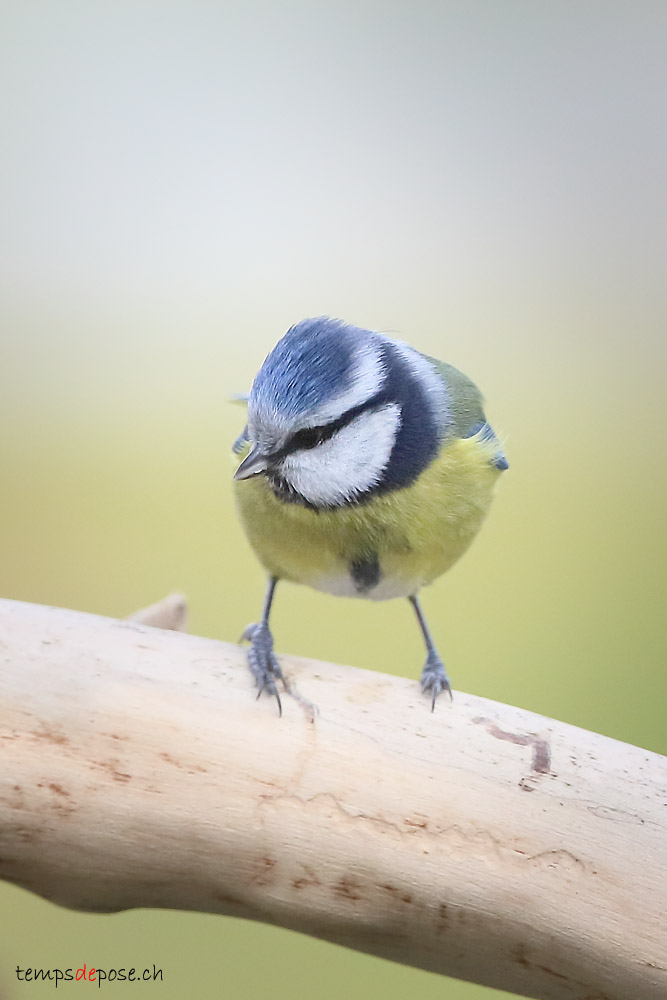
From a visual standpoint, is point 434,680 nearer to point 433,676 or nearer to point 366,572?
point 433,676

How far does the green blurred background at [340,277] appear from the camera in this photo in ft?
4.43

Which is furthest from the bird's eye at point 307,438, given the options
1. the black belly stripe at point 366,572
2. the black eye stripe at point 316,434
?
the black belly stripe at point 366,572

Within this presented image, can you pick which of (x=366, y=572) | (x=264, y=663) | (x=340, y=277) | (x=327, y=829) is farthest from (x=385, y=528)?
(x=340, y=277)

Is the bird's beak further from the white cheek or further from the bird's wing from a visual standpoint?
the bird's wing

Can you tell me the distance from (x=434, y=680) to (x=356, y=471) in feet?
0.71

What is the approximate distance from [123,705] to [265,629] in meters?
0.24

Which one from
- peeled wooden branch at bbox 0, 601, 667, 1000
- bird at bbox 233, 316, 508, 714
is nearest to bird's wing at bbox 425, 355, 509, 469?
bird at bbox 233, 316, 508, 714

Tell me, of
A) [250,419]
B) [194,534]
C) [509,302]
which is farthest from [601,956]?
[509,302]

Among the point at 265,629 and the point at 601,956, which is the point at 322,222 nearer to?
the point at 265,629

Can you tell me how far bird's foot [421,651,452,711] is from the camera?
79cm

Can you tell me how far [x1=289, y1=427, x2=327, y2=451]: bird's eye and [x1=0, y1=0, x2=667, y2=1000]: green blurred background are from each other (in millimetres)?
605

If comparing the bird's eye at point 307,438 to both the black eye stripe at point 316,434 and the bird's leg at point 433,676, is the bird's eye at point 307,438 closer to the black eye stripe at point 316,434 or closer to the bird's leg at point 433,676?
the black eye stripe at point 316,434

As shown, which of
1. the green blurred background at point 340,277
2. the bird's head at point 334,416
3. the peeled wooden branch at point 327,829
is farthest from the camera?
the green blurred background at point 340,277

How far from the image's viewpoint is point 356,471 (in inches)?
31.3
